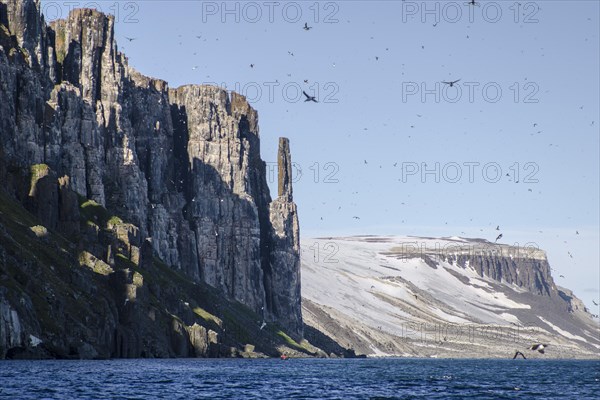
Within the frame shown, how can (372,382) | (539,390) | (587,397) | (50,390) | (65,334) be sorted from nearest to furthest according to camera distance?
1. (50,390)
2. (587,397)
3. (539,390)
4. (372,382)
5. (65,334)

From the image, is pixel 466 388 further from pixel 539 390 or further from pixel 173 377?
pixel 173 377

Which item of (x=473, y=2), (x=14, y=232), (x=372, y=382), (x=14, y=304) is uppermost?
(x=473, y=2)

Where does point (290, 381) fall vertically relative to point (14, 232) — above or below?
below

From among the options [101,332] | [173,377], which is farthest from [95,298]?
[173,377]

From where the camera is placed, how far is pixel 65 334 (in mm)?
170250

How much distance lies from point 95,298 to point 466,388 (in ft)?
280

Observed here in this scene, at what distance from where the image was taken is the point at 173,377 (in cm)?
12962

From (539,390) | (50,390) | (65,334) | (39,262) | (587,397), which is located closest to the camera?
(50,390)

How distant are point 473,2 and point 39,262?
355 feet

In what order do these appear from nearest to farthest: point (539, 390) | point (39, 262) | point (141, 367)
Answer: point (539, 390) < point (141, 367) < point (39, 262)

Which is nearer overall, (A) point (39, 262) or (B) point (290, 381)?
(B) point (290, 381)

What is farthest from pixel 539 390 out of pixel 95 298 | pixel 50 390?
pixel 95 298

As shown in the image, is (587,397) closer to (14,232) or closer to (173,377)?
(173,377)

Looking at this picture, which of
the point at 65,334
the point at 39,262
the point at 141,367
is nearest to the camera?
the point at 141,367
